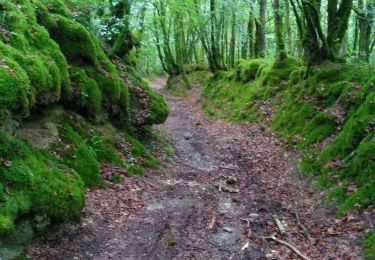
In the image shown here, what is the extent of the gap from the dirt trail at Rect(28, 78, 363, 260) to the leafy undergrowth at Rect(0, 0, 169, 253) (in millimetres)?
554

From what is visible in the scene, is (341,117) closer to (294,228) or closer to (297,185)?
(297,185)

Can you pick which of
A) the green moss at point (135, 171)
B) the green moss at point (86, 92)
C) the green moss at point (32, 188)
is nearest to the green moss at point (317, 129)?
the green moss at point (135, 171)

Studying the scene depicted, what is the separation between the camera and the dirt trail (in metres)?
6.57

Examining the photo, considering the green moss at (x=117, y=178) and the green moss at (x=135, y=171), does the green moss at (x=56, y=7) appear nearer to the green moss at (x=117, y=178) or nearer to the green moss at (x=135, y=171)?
the green moss at (x=135, y=171)

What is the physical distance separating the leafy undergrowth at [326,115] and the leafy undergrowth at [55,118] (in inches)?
182

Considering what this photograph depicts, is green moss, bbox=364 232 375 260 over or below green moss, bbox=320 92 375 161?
below

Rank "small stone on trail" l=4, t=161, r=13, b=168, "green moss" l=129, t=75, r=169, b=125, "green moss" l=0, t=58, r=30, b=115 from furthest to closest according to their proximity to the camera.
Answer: "green moss" l=129, t=75, r=169, b=125, "green moss" l=0, t=58, r=30, b=115, "small stone on trail" l=4, t=161, r=13, b=168

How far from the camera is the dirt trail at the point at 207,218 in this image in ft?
21.6

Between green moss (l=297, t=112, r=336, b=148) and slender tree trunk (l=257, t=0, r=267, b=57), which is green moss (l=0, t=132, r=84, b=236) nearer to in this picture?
green moss (l=297, t=112, r=336, b=148)

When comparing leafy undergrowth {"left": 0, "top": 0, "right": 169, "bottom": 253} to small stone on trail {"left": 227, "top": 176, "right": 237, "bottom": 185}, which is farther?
small stone on trail {"left": 227, "top": 176, "right": 237, "bottom": 185}

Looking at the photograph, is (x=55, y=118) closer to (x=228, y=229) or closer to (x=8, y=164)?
(x=8, y=164)

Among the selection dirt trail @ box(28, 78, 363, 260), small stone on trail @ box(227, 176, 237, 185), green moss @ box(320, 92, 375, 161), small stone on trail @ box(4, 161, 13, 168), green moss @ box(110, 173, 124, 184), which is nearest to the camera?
small stone on trail @ box(4, 161, 13, 168)

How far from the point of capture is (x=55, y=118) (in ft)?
29.2

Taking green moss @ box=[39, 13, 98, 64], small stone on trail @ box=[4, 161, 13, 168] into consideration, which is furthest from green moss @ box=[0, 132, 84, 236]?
green moss @ box=[39, 13, 98, 64]
